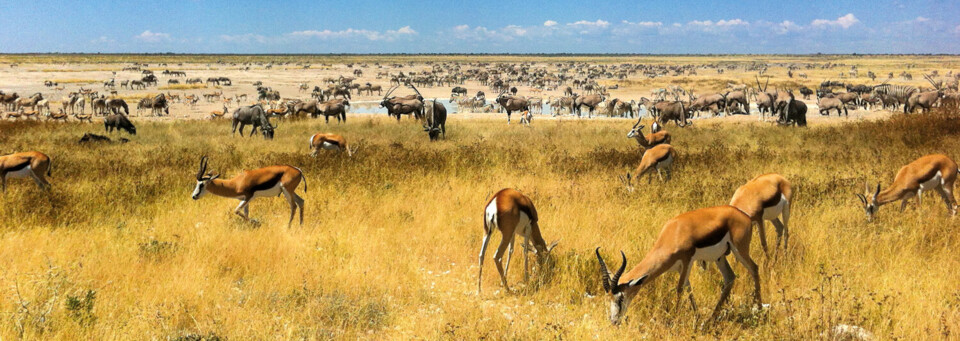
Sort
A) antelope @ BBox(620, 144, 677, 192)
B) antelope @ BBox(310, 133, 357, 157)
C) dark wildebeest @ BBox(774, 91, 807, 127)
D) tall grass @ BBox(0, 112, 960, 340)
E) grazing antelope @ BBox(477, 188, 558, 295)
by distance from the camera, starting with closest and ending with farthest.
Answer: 1. tall grass @ BBox(0, 112, 960, 340)
2. grazing antelope @ BBox(477, 188, 558, 295)
3. antelope @ BBox(620, 144, 677, 192)
4. antelope @ BBox(310, 133, 357, 157)
5. dark wildebeest @ BBox(774, 91, 807, 127)

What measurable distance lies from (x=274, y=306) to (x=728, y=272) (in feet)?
14.3

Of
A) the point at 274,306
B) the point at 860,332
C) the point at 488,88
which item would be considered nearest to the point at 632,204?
the point at 860,332

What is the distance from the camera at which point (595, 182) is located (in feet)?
37.2

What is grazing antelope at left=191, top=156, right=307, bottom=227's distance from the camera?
316 inches

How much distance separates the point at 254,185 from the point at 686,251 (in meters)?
6.23

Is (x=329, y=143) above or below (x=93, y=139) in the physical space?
above

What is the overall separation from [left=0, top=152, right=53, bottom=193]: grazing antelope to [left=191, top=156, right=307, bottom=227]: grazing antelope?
3949mm

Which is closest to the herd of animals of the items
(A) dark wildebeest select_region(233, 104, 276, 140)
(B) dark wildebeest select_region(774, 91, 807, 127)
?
(A) dark wildebeest select_region(233, 104, 276, 140)

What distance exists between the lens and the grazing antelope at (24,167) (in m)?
9.56

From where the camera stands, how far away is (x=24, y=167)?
968cm

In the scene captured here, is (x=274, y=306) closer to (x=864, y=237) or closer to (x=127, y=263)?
(x=127, y=263)

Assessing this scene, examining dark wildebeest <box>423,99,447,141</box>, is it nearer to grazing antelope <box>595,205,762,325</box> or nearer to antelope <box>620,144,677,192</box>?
antelope <box>620,144,677,192</box>

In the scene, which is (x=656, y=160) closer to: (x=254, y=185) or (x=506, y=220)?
(x=506, y=220)

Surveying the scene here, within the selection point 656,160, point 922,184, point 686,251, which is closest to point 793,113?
point 656,160
